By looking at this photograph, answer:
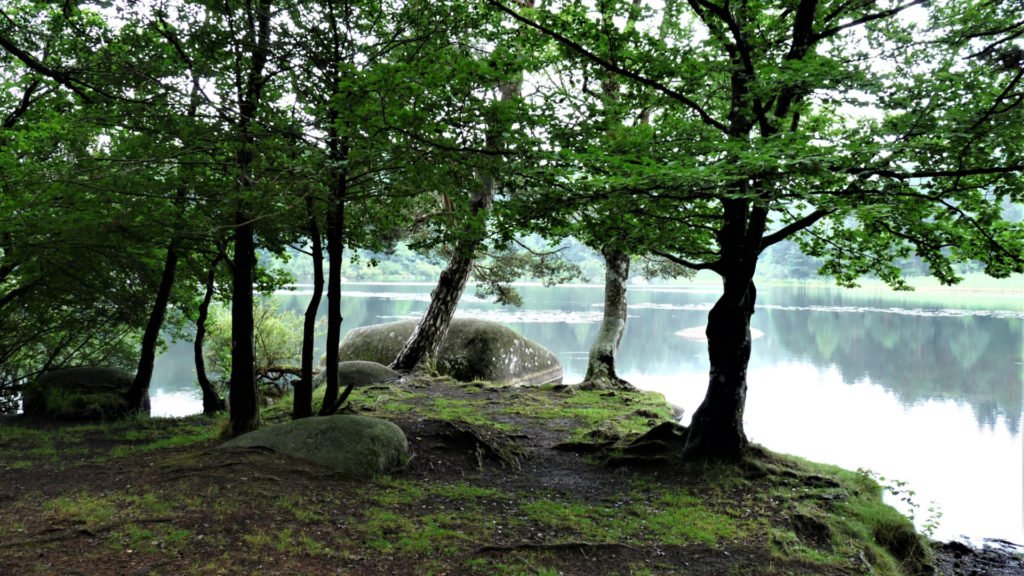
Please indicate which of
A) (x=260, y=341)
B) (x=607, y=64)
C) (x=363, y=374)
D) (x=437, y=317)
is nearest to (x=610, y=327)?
(x=437, y=317)

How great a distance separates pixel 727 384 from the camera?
7.86 metres

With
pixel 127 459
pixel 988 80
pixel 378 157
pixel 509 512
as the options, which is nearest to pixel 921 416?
pixel 988 80

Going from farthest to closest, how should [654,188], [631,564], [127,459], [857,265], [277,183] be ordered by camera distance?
[857,265]
[127,459]
[277,183]
[654,188]
[631,564]

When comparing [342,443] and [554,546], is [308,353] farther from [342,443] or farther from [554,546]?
[554,546]

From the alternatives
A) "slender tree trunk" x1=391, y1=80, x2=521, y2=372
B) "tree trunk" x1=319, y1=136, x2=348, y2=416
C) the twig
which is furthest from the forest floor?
"slender tree trunk" x1=391, y1=80, x2=521, y2=372

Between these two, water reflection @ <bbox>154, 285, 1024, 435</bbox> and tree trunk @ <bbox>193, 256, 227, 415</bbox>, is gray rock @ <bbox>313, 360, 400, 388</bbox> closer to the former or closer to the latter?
tree trunk @ <bbox>193, 256, 227, 415</bbox>

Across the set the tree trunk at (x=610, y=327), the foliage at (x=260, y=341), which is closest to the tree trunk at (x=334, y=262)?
the tree trunk at (x=610, y=327)

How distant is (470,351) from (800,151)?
42.8ft

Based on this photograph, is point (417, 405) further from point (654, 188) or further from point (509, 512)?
point (654, 188)

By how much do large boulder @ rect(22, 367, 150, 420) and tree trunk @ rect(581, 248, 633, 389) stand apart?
9.37 meters

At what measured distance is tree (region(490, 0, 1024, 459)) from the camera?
216 inches

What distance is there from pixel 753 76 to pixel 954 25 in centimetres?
227

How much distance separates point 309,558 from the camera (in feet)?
15.7

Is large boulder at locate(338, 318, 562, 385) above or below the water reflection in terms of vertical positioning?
above
